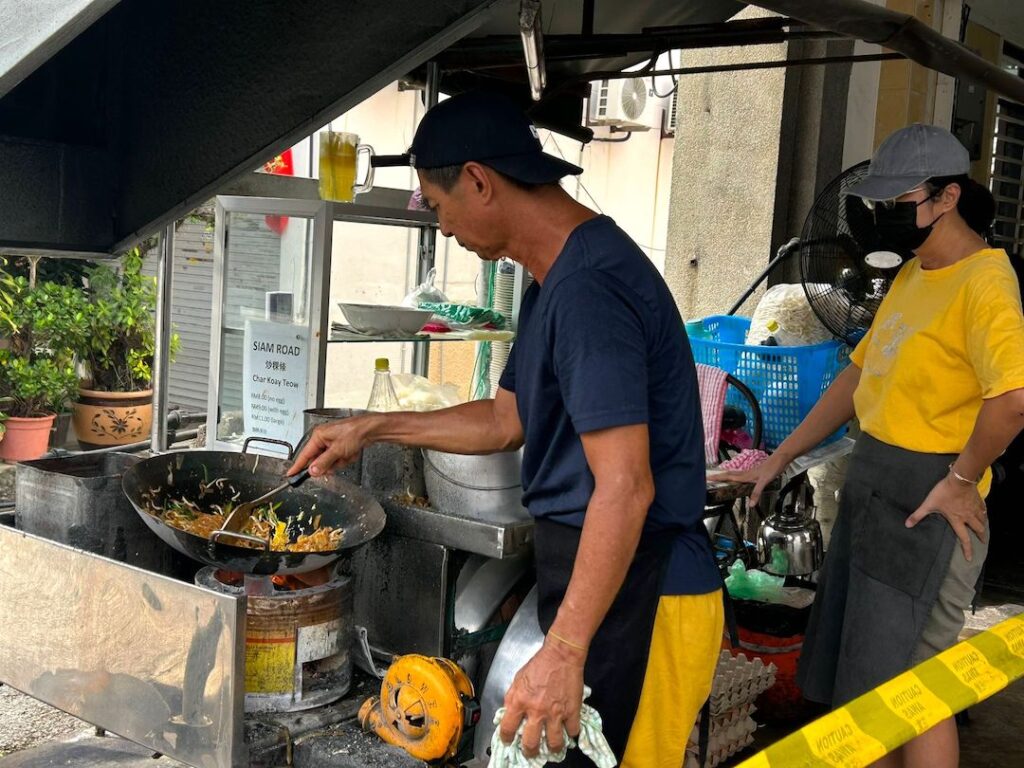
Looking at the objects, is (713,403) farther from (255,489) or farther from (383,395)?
(255,489)

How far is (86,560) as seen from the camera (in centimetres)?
250

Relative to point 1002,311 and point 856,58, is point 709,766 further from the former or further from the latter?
point 856,58

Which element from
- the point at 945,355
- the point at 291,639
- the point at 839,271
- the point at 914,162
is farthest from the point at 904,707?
the point at 839,271

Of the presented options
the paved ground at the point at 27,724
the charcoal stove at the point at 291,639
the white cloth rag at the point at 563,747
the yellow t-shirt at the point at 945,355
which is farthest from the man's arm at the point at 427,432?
the paved ground at the point at 27,724

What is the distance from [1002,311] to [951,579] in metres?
0.82

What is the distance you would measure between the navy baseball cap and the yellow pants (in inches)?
38.3

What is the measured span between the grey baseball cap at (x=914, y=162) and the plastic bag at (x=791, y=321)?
5.79ft

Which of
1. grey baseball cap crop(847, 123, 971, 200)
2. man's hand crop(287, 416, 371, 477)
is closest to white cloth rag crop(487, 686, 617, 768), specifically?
man's hand crop(287, 416, 371, 477)

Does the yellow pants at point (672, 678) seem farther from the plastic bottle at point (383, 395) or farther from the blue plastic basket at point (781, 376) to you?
the blue plastic basket at point (781, 376)

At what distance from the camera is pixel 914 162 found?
315 cm

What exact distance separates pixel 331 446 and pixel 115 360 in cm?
728

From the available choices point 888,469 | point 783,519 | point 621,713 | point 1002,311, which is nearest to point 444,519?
point 621,713

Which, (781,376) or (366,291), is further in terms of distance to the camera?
(366,291)

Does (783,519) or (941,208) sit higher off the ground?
(941,208)
